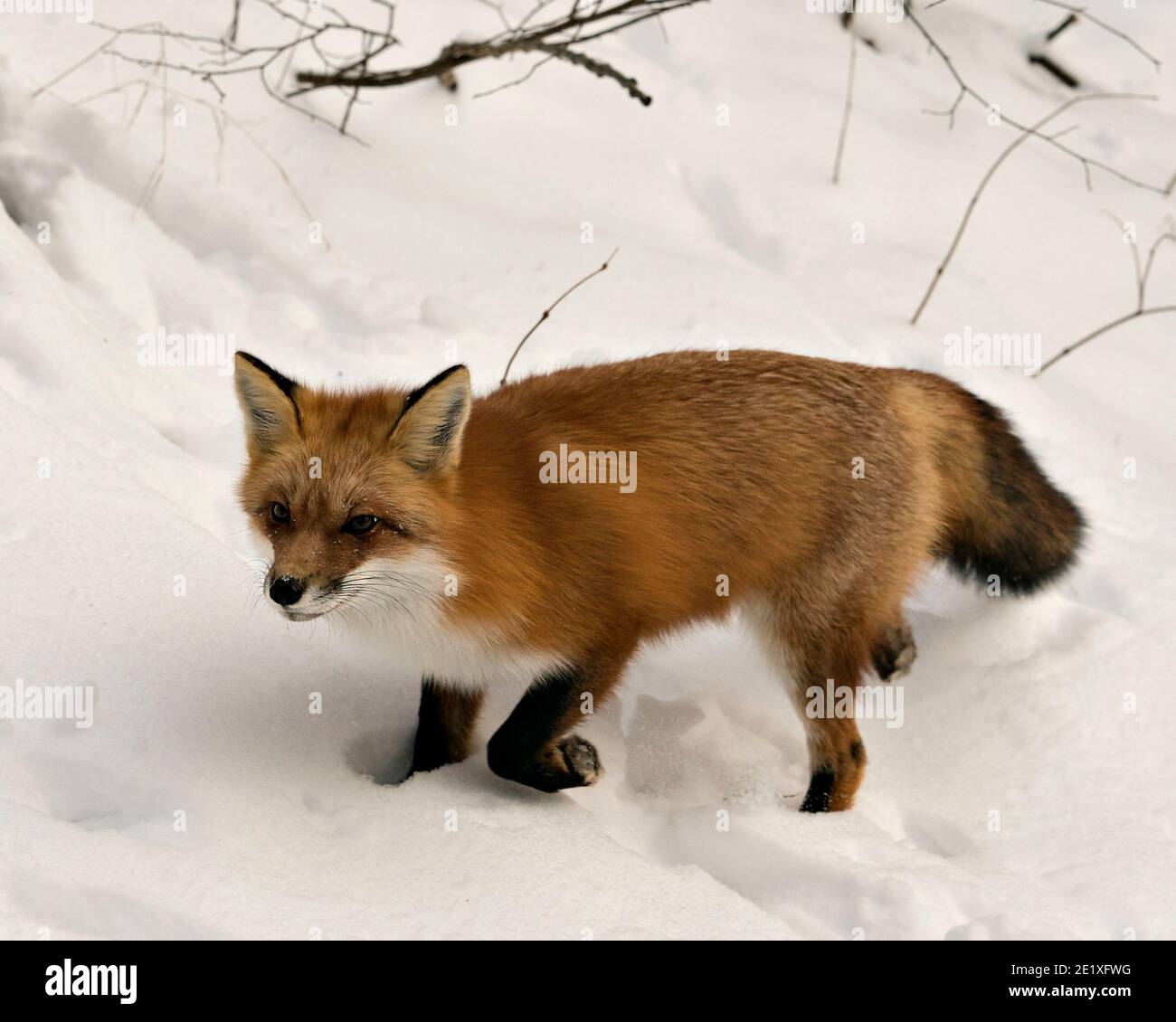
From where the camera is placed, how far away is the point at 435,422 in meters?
3.34

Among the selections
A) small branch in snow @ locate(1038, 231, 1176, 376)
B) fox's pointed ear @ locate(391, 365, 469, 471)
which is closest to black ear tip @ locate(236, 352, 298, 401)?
fox's pointed ear @ locate(391, 365, 469, 471)

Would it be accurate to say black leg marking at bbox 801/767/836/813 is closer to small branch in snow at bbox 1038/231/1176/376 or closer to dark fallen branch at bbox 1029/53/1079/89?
small branch in snow at bbox 1038/231/1176/376

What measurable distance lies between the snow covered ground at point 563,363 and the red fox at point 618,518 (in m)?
0.32

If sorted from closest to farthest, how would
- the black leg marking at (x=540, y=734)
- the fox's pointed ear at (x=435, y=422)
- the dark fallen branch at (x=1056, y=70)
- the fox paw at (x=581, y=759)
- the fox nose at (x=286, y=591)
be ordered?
the fox nose at (x=286, y=591) → the fox's pointed ear at (x=435, y=422) → the black leg marking at (x=540, y=734) → the fox paw at (x=581, y=759) → the dark fallen branch at (x=1056, y=70)

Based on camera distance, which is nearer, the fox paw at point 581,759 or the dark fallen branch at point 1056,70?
the fox paw at point 581,759

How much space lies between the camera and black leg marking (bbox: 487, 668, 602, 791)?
361 cm

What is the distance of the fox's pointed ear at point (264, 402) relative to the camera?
335 cm

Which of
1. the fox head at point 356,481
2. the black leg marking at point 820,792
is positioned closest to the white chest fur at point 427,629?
the fox head at point 356,481

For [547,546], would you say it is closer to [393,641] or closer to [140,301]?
[393,641]

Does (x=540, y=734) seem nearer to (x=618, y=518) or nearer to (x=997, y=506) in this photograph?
(x=618, y=518)

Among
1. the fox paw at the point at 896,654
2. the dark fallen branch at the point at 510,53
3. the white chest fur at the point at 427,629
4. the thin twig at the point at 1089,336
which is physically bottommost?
the fox paw at the point at 896,654

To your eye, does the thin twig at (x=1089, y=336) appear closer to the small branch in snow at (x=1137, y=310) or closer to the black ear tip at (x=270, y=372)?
the small branch in snow at (x=1137, y=310)

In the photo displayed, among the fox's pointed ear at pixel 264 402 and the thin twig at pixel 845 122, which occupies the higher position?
the thin twig at pixel 845 122

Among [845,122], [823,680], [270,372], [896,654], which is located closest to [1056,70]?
[845,122]
